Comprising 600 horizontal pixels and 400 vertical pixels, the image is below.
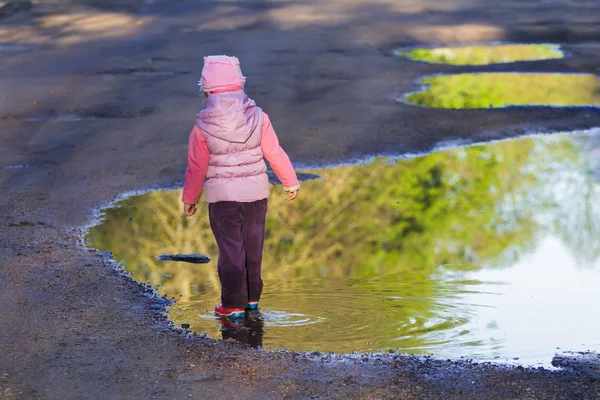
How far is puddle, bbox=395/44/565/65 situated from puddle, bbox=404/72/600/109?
1.49 meters


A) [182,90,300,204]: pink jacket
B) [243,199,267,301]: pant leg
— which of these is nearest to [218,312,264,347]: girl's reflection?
[243,199,267,301]: pant leg

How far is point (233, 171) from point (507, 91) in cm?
928

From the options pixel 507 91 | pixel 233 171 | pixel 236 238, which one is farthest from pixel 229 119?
pixel 507 91

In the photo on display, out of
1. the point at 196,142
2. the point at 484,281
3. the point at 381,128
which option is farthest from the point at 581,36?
the point at 196,142

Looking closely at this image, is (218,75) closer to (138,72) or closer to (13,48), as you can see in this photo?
(138,72)

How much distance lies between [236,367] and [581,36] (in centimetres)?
1645

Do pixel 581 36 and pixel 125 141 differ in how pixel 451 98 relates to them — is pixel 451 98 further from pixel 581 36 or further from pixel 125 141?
pixel 581 36

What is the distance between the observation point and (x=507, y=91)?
14.3 metres

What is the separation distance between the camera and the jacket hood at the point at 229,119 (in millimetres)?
5645

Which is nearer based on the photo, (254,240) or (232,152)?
(232,152)

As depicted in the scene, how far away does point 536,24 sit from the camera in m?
21.0

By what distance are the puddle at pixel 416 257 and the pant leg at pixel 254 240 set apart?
0.16 meters

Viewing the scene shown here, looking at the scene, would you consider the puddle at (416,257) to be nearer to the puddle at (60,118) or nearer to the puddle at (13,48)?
the puddle at (60,118)

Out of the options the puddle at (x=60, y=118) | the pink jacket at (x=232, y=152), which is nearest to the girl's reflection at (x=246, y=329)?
the pink jacket at (x=232, y=152)
